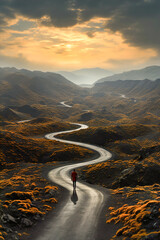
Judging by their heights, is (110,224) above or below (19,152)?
above

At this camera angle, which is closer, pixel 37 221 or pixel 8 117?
pixel 37 221

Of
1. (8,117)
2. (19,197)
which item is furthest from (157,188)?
(8,117)

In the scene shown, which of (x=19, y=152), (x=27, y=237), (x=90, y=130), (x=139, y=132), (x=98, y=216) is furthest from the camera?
(x=139, y=132)

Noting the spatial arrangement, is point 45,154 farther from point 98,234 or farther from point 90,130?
point 98,234

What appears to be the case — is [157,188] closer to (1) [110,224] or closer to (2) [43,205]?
(1) [110,224]

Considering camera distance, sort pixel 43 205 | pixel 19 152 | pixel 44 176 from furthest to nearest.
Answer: pixel 19 152 < pixel 44 176 < pixel 43 205

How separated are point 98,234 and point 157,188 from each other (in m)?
14.7

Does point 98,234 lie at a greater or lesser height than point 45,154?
greater

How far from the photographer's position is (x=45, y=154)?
62.1m

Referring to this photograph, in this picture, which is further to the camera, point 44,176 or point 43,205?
point 44,176

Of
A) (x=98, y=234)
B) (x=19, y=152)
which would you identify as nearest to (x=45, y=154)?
(x=19, y=152)

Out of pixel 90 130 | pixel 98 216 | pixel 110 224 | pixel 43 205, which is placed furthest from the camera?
pixel 90 130

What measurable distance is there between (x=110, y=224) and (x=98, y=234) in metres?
2.32

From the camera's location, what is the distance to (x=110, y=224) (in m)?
17.3
